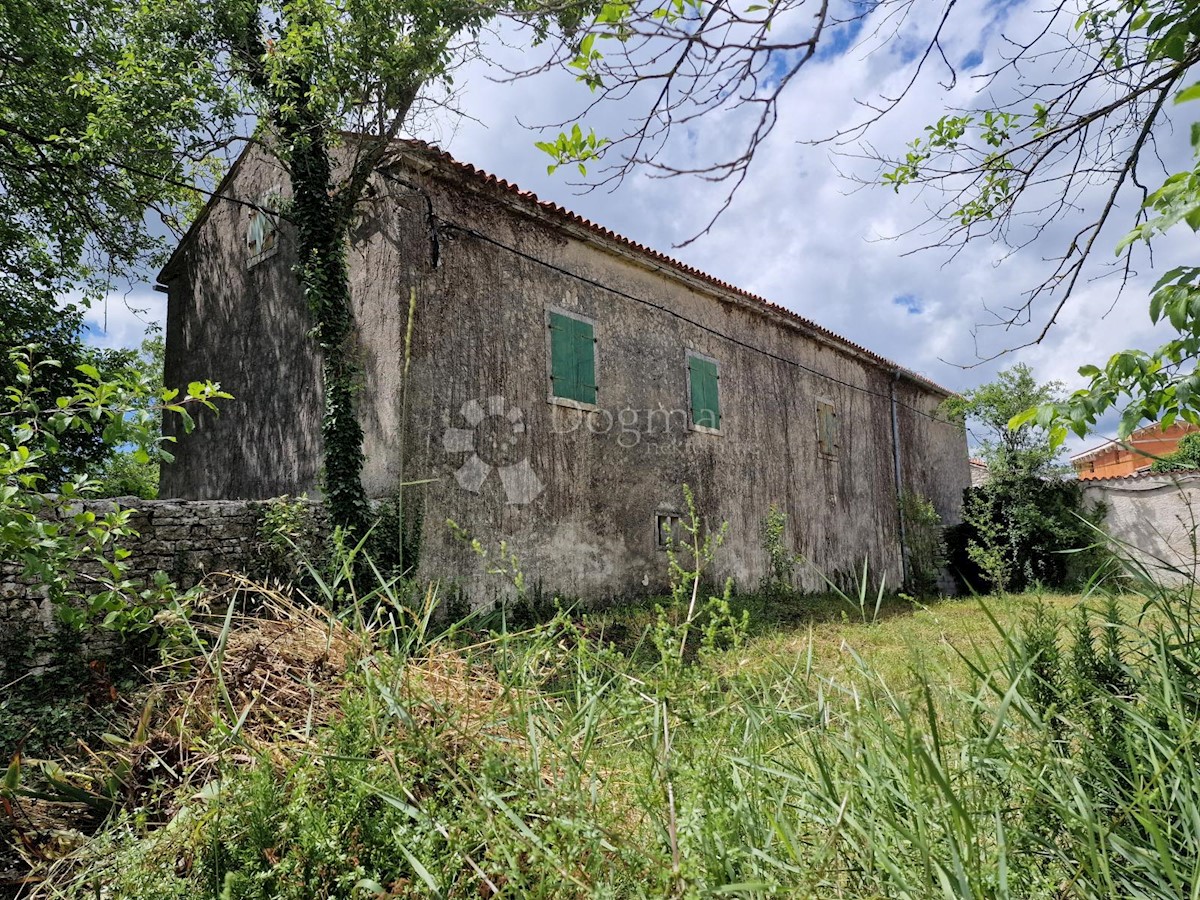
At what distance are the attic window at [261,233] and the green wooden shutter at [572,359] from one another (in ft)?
12.0

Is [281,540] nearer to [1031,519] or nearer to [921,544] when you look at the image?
[921,544]

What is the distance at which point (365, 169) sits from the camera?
24.9ft

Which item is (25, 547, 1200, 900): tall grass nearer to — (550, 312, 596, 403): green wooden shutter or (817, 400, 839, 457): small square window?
(550, 312, 596, 403): green wooden shutter

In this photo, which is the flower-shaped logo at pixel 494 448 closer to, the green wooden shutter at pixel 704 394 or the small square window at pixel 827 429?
the green wooden shutter at pixel 704 394

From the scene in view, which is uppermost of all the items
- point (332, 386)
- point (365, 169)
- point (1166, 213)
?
point (365, 169)

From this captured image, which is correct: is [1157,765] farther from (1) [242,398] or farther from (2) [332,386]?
(1) [242,398]

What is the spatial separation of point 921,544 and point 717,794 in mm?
15552

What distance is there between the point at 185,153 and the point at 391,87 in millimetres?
2871

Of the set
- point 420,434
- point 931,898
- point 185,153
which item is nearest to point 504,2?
point 931,898

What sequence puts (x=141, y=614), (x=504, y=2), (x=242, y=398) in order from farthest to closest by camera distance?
(x=242, y=398) < (x=141, y=614) < (x=504, y=2)

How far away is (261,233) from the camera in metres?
9.59

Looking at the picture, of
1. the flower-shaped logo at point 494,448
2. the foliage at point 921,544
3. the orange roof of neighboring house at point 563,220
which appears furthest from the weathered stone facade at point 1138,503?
the flower-shaped logo at point 494,448

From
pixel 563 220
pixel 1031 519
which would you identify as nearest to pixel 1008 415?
pixel 1031 519

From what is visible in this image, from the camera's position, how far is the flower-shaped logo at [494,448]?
7895mm
